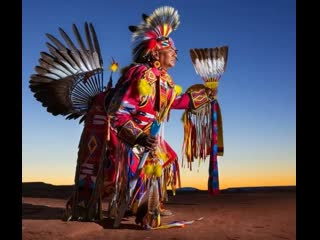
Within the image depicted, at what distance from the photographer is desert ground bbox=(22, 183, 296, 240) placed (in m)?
5.09

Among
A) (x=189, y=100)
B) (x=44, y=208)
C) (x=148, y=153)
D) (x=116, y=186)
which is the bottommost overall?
(x=44, y=208)

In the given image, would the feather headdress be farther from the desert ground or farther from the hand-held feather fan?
the desert ground

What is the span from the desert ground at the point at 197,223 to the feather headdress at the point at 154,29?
7.36 ft

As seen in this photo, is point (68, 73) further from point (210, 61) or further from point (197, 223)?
point (197, 223)

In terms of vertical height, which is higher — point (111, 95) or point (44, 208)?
point (111, 95)

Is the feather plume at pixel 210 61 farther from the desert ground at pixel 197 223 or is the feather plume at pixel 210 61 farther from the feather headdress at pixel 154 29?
the desert ground at pixel 197 223

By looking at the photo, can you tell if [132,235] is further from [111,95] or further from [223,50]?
[223,50]

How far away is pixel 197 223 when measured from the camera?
5910 millimetres

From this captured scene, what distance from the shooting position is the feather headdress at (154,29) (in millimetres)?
5945

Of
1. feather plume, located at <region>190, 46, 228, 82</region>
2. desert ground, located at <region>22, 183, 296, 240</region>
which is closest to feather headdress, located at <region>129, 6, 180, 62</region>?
feather plume, located at <region>190, 46, 228, 82</region>

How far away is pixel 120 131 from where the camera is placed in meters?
5.43

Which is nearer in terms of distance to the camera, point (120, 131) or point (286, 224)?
point (120, 131)

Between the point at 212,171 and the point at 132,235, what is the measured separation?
160cm
